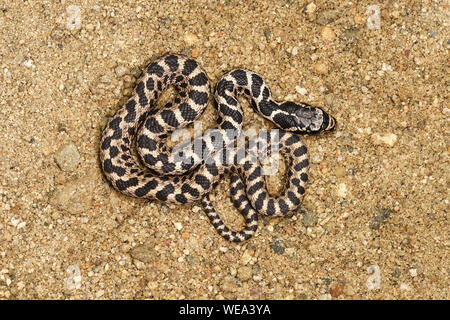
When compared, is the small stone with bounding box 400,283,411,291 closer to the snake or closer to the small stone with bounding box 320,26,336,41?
the snake

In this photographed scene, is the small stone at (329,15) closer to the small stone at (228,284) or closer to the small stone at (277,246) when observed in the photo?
the small stone at (277,246)

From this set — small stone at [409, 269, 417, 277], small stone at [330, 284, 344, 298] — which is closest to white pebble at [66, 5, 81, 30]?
small stone at [330, 284, 344, 298]

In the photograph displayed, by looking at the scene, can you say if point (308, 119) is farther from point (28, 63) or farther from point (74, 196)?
point (28, 63)

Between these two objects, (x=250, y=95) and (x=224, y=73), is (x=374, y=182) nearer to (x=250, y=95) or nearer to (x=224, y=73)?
(x=250, y=95)

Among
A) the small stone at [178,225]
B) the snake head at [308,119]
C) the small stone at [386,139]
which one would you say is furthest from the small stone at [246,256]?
the small stone at [386,139]
